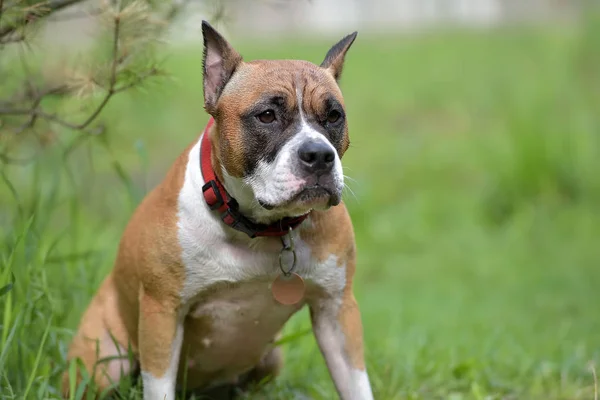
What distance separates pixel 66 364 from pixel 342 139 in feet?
4.52

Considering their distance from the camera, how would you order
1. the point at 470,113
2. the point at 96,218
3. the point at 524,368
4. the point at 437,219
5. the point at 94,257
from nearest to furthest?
the point at 524,368
the point at 94,257
the point at 96,218
the point at 437,219
the point at 470,113

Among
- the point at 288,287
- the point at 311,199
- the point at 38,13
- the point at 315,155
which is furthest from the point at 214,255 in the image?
the point at 38,13

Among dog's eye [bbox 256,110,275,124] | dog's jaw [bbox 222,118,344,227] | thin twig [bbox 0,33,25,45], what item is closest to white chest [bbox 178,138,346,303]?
dog's jaw [bbox 222,118,344,227]

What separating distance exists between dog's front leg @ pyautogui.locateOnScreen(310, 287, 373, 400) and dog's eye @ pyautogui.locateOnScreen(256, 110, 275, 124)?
696mm

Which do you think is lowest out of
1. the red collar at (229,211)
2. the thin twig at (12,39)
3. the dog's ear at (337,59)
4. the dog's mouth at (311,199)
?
the red collar at (229,211)

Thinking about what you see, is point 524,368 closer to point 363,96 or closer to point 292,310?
point 292,310

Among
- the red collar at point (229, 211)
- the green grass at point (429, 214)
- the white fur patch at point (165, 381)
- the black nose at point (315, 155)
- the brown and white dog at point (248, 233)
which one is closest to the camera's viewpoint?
the black nose at point (315, 155)

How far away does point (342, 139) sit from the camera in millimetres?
3201

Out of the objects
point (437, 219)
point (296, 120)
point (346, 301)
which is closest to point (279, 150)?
point (296, 120)

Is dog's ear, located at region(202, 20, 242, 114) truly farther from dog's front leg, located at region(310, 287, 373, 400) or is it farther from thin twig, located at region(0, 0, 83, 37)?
dog's front leg, located at region(310, 287, 373, 400)

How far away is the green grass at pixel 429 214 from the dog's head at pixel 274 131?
72 cm

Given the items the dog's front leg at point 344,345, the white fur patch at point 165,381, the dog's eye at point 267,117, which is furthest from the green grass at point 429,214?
the dog's eye at point 267,117

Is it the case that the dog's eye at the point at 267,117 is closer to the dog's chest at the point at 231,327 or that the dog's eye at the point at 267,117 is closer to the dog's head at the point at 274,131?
the dog's head at the point at 274,131

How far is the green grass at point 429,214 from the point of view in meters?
4.13
